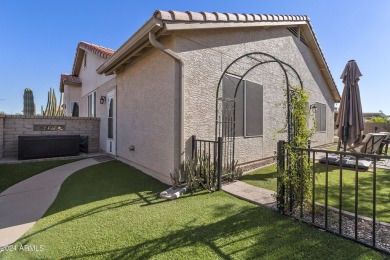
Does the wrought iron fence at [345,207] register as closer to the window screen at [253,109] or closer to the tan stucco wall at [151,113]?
the tan stucco wall at [151,113]

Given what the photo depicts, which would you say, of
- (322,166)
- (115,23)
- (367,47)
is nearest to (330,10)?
(367,47)

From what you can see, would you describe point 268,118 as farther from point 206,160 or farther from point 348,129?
point 206,160

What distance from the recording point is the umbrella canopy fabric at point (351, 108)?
687 cm

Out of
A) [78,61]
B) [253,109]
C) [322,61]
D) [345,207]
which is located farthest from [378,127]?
[78,61]

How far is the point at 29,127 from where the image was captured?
8023 millimetres

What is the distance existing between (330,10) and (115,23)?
9459mm

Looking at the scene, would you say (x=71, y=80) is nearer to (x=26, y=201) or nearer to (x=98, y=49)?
(x=98, y=49)

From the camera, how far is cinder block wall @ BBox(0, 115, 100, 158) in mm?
7621

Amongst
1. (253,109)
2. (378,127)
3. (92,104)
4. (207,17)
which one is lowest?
(378,127)

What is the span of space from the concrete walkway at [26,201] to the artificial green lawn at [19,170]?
24cm

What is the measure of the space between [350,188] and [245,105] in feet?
11.8

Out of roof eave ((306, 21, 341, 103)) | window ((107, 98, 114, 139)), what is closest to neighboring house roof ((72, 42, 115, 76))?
window ((107, 98, 114, 139))

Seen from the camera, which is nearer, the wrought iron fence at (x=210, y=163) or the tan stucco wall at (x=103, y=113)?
the wrought iron fence at (x=210, y=163)

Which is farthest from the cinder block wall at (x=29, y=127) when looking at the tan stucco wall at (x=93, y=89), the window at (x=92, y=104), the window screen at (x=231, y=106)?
the window screen at (x=231, y=106)
